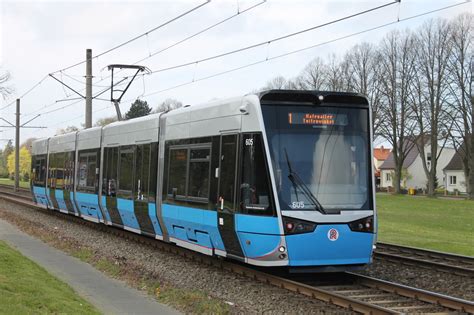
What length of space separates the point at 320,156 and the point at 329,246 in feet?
4.73

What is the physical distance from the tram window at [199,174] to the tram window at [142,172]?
96.6 inches

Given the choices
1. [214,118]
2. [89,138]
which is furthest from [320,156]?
[89,138]

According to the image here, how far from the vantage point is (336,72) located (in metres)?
59.8

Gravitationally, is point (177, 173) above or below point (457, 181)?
below

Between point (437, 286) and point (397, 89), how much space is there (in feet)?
158

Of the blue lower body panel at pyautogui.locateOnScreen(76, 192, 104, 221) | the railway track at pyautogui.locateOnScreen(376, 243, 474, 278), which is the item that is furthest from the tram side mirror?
the blue lower body panel at pyautogui.locateOnScreen(76, 192, 104, 221)

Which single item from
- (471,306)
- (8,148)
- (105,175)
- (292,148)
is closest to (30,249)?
(105,175)

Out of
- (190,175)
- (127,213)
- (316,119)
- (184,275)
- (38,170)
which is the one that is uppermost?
(316,119)

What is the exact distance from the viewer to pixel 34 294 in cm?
777

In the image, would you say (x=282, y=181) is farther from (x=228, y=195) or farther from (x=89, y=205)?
(x=89, y=205)

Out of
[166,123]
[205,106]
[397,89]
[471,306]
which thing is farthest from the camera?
[397,89]

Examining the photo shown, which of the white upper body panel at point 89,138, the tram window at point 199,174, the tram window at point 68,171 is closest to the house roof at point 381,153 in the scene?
the tram window at point 68,171

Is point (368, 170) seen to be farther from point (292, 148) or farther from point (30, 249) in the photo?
point (30, 249)

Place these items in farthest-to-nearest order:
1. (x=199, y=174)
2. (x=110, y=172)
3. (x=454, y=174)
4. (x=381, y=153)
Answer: (x=381, y=153) → (x=454, y=174) → (x=110, y=172) → (x=199, y=174)
